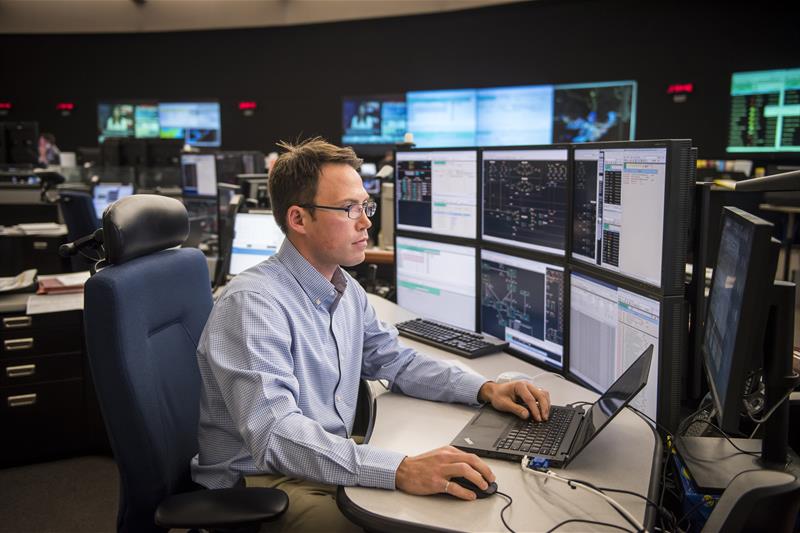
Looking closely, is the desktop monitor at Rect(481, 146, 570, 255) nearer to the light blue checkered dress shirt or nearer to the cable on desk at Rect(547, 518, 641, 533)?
the light blue checkered dress shirt

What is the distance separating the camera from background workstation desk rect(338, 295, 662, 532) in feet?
3.89

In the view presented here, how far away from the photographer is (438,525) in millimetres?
1166

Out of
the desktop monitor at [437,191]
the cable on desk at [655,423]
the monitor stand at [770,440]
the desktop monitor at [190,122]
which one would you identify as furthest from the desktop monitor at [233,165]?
the desktop monitor at [190,122]

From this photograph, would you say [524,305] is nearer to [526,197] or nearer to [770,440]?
[526,197]

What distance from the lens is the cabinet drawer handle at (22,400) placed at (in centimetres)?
300

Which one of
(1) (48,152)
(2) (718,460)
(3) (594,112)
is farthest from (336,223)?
(1) (48,152)

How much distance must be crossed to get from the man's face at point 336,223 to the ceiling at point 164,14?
311 inches

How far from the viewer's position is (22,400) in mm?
3008

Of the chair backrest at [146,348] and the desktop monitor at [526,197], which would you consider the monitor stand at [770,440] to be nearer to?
the desktop monitor at [526,197]

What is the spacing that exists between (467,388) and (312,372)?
402mm

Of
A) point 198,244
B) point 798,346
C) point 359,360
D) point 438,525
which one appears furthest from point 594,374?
point 198,244

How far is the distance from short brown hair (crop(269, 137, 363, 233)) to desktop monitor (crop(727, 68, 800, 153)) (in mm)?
5899

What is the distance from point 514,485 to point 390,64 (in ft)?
27.1

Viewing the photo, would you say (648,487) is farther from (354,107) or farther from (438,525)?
(354,107)
